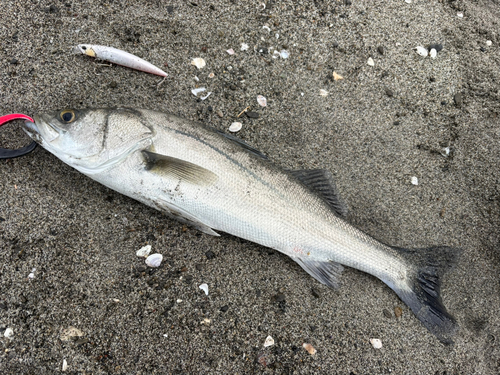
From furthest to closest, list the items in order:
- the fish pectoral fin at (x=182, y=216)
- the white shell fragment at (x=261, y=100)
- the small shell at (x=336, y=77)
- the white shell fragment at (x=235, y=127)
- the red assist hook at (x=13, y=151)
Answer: the small shell at (x=336, y=77) < the white shell fragment at (x=261, y=100) < the white shell fragment at (x=235, y=127) < the red assist hook at (x=13, y=151) < the fish pectoral fin at (x=182, y=216)

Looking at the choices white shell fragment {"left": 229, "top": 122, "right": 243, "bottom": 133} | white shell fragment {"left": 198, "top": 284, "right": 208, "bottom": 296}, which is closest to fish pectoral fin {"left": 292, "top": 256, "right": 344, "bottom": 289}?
white shell fragment {"left": 198, "top": 284, "right": 208, "bottom": 296}

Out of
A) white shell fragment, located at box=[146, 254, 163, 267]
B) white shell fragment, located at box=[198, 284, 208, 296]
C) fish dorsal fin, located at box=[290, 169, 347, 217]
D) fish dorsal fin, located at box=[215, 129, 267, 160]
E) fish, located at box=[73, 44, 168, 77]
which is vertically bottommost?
white shell fragment, located at box=[198, 284, 208, 296]

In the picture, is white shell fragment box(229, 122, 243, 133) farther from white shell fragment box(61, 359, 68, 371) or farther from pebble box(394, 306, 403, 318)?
white shell fragment box(61, 359, 68, 371)

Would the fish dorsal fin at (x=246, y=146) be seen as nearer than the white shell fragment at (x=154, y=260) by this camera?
No

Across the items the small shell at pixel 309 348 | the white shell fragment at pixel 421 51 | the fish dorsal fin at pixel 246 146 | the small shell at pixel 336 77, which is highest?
the white shell fragment at pixel 421 51

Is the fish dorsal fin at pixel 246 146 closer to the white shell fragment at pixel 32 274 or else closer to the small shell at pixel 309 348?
the small shell at pixel 309 348

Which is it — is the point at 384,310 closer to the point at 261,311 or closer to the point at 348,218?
the point at 348,218

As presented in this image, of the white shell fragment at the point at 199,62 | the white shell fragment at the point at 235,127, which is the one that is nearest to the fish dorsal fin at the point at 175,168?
the white shell fragment at the point at 235,127
